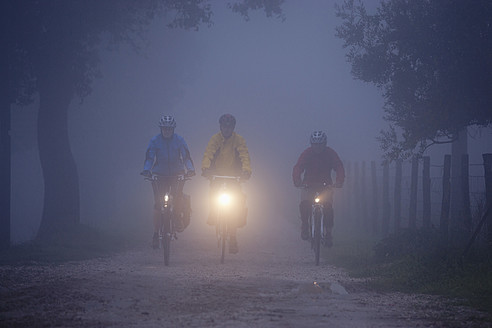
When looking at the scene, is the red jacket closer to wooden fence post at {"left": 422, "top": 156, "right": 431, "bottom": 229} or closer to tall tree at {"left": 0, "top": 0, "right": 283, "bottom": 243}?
wooden fence post at {"left": 422, "top": 156, "right": 431, "bottom": 229}

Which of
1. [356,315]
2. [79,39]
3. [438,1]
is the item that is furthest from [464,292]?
[79,39]

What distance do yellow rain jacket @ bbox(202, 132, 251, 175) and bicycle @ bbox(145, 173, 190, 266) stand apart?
28.7 inches

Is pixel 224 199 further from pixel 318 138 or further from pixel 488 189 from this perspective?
pixel 488 189

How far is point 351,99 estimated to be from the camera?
349 ft

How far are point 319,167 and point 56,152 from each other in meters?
9.02

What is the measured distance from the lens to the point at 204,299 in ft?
25.0

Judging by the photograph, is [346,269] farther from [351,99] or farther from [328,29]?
[328,29]

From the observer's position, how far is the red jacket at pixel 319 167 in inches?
520

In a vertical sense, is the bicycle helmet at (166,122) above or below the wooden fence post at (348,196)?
above

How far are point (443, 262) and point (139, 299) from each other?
4846mm

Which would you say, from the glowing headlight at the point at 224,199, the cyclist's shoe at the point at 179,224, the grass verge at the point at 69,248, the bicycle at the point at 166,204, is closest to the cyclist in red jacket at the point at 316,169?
the glowing headlight at the point at 224,199

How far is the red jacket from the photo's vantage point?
43.3 feet

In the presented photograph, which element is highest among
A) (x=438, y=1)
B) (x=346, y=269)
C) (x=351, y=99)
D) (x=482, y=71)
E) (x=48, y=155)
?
(x=351, y=99)

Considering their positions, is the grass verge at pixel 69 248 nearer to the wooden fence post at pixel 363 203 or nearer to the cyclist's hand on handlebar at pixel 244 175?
the cyclist's hand on handlebar at pixel 244 175
